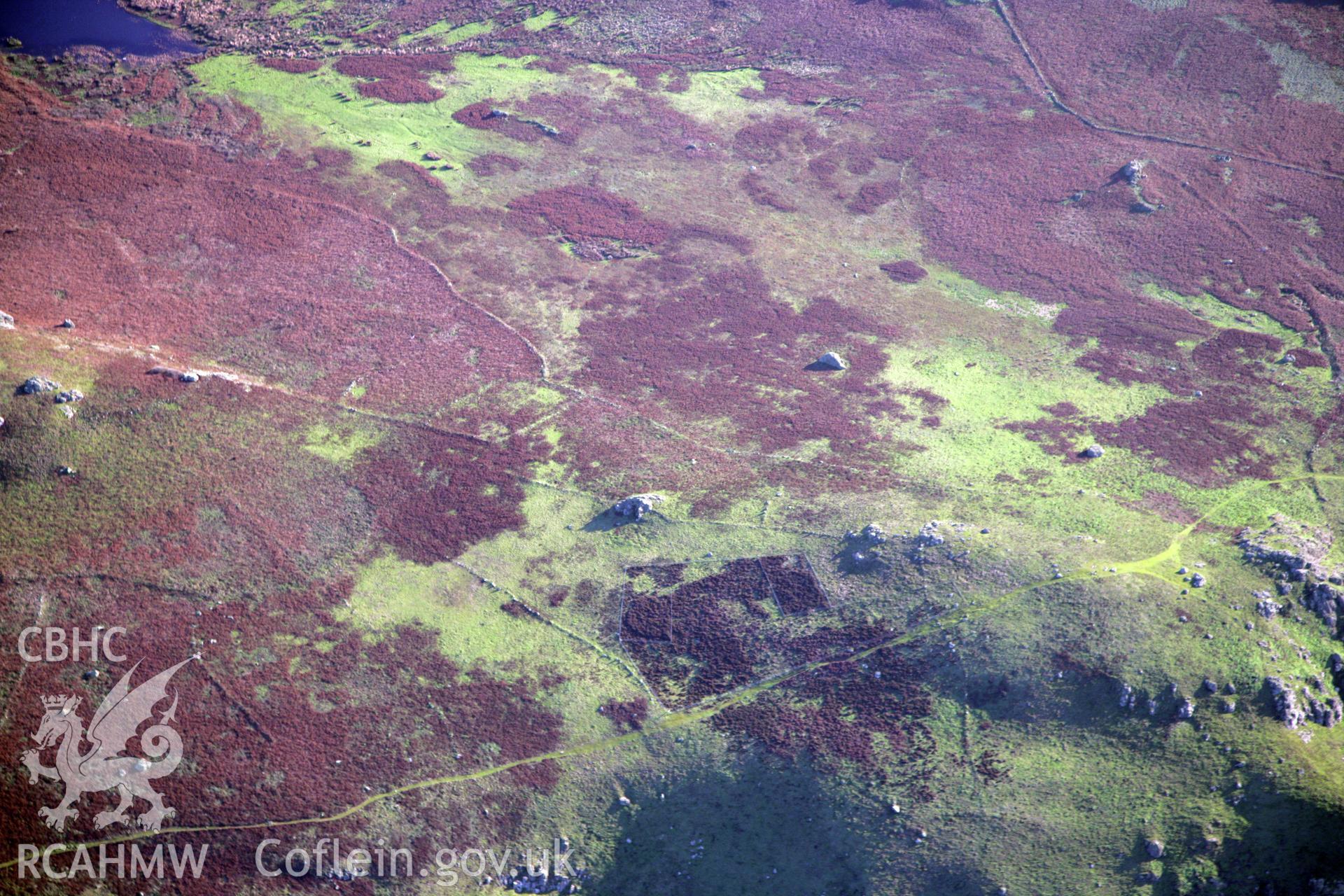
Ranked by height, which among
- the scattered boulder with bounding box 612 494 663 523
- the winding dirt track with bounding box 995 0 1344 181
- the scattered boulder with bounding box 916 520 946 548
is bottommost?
the scattered boulder with bounding box 612 494 663 523

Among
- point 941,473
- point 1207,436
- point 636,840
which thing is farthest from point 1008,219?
point 636,840

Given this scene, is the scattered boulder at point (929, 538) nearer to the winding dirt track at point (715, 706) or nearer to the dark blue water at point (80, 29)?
the winding dirt track at point (715, 706)

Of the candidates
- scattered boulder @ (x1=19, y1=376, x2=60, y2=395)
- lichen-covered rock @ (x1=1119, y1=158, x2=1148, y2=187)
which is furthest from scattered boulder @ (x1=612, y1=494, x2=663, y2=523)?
lichen-covered rock @ (x1=1119, y1=158, x2=1148, y2=187)

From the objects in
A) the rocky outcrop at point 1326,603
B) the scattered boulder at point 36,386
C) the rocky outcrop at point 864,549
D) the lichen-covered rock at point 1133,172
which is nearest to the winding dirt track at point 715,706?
the rocky outcrop at point 864,549

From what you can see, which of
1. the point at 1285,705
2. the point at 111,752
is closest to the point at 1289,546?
the point at 1285,705

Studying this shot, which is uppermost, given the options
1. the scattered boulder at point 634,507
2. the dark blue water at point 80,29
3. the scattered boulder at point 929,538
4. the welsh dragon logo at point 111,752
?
the dark blue water at point 80,29

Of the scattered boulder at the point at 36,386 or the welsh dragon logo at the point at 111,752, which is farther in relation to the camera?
the scattered boulder at the point at 36,386

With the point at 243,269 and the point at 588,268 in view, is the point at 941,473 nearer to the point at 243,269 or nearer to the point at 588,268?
the point at 588,268

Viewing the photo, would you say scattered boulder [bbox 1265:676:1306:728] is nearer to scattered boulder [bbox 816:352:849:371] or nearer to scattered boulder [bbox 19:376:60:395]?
scattered boulder [bbox 816:352:849:371]
